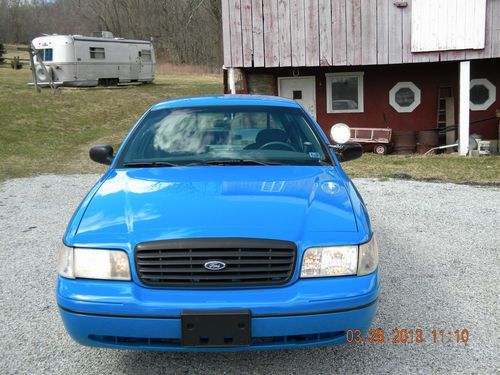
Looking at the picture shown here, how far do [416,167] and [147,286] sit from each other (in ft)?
30.8

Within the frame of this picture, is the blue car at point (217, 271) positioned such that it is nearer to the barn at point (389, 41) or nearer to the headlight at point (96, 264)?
the headlight at point (96, 264)

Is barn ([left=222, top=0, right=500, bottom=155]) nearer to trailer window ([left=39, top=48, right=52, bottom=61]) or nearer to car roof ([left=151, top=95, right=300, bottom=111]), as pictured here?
car roof ([left=151, top=95, right=300, bottom=111])

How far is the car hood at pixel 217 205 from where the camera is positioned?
2.65m

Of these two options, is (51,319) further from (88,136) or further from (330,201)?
(88,136)

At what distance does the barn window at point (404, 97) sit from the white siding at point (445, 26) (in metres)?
2.09

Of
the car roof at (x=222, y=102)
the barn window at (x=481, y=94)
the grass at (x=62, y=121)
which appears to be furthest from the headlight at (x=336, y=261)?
the barn window at (x=481, y=94)

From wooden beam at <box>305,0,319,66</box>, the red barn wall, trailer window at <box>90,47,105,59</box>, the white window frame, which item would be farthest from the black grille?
trailer window at <box>90,47,105,59</box>

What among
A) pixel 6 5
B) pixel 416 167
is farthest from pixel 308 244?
pixel 6 5

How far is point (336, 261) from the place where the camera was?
105 inches

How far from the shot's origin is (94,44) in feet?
88.1

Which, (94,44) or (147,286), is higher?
(94,44)

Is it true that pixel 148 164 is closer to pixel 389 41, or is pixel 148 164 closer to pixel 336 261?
pixel 336 261

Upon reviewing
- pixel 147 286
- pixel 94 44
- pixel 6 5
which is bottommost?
pixel 147 286

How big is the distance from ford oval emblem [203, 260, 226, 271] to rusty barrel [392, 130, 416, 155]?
12.5m
